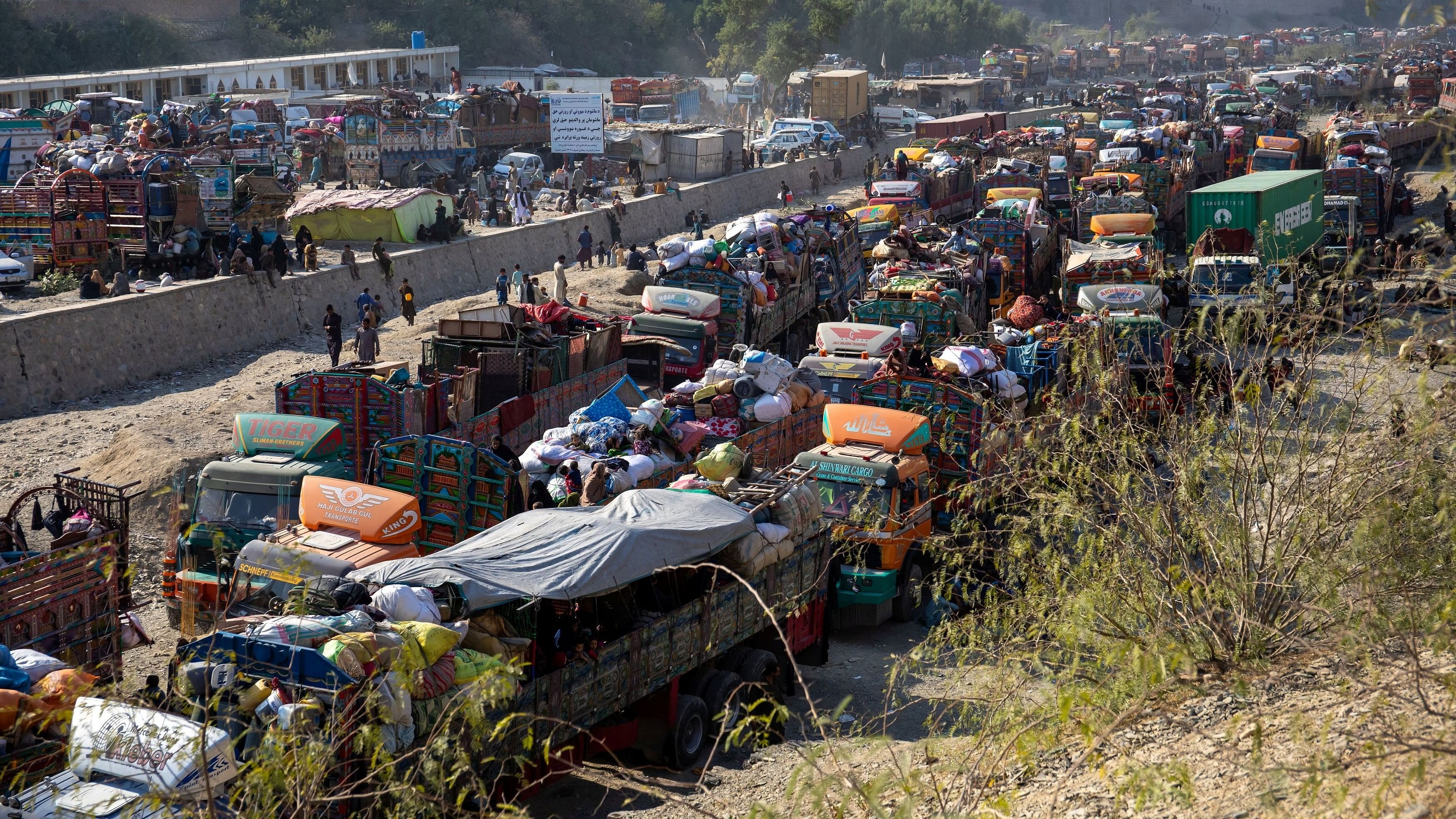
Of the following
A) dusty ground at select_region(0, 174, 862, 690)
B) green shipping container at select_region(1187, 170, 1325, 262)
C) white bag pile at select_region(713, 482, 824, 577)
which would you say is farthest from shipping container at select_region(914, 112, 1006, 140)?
white bag pile at select_region(713, 482, 824, 577)

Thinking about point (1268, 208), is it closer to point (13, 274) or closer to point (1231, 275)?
point (1231, 275)

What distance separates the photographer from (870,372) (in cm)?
1838

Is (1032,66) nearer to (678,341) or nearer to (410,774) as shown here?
(678,341)

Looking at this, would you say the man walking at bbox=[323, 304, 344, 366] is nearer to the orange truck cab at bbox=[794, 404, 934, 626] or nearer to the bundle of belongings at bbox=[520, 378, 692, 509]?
the bundle of belongings at bbox=[520, 378, 692, 509]

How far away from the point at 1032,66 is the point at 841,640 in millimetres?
99086

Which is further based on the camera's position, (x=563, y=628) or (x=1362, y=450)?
(x=563, y=628)

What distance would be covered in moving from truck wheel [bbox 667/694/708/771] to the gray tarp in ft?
3.95

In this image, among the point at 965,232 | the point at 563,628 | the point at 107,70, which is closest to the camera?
the point at 563,628

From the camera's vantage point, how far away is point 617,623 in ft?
36.7

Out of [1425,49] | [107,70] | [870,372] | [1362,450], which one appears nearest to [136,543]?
[870,372]

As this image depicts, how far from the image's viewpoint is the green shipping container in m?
30.0

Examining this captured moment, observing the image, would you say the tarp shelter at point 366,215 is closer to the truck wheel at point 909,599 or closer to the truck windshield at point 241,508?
the truck windshield at point 241,508

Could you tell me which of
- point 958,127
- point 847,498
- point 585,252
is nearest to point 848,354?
point 847,498

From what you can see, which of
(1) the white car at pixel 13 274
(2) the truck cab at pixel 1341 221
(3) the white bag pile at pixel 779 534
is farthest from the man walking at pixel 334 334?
(2) the truck cab at pixel 1341 221
